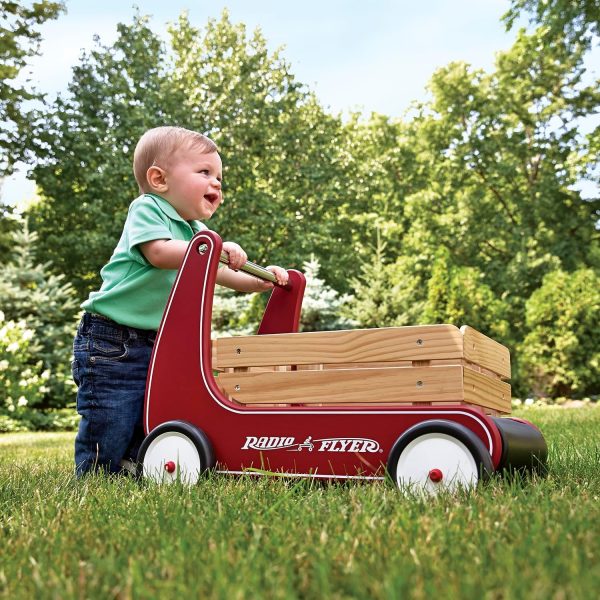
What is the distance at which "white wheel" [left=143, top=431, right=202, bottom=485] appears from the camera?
2445 millimetres

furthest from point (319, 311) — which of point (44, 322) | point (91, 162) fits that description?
point (91, 162)

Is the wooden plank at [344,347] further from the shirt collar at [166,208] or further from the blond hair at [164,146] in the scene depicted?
the blond hair at [164,146]

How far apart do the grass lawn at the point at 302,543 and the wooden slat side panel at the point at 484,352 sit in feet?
1.36

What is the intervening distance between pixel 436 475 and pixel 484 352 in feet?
1.82

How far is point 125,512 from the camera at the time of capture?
5.88 ft

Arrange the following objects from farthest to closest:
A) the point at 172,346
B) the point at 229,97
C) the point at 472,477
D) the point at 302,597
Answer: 1. the point at 229,97
2. the point at 172,346
3. the point at 472,477
4. the point at 302,597

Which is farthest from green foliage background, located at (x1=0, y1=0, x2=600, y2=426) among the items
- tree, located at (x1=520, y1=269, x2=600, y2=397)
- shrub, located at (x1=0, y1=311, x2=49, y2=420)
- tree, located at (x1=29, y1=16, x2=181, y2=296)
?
shrub, located at (x1=0, y1=311, x2=49, y2=420)

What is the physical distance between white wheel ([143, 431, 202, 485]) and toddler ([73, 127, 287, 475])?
442 millimetres

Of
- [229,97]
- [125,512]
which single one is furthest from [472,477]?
[229,97]

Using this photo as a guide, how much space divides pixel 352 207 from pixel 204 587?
21.1m

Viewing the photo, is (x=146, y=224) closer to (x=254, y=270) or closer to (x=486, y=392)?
(x=254, y=270)

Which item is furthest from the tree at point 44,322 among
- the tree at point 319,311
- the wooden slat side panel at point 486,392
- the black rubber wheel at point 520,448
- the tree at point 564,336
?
the black rubber wheel at point 520,448

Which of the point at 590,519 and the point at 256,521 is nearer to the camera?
the point at 590,519

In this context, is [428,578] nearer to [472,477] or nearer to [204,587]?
[204,587]
